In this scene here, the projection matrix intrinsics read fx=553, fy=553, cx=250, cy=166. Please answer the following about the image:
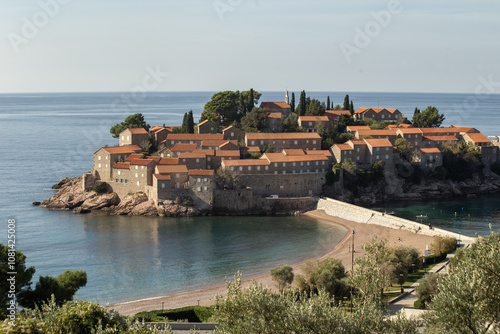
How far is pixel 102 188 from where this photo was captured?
53.7 metres

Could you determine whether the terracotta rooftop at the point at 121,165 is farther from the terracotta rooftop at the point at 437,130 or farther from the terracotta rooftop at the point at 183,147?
the terracotta rooftop at the point at 437,130

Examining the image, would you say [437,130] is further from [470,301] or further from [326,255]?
[470,301]

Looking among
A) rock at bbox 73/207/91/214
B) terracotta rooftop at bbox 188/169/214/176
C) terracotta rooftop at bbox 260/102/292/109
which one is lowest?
rock at bbox 73/207/91/214

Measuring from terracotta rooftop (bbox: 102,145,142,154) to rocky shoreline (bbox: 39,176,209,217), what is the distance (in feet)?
14.3

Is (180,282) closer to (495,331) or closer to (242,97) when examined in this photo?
(495,331)

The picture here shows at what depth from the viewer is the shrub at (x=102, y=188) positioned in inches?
2110

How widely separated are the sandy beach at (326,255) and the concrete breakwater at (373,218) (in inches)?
20.0

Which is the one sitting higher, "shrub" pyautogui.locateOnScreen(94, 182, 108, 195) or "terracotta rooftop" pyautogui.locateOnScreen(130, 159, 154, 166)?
"terracotta rooftop" pyautogui.locateOnScreen(130, 159, 154, 166)

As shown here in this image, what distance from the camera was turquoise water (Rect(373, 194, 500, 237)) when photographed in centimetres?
4653

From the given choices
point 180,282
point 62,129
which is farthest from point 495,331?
point 62,129

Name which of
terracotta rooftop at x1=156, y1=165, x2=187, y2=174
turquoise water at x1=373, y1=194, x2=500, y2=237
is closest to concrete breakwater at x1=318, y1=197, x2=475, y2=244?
turquoise water at x1=373, y1=194, x2=500, y2=237

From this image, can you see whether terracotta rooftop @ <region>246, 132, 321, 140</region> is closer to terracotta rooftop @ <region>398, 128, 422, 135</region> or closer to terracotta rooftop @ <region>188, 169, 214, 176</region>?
terracotta rooftop @ <region>188, 169, 214, 176</region>

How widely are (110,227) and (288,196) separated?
17.1m

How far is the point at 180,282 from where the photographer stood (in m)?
33.7
